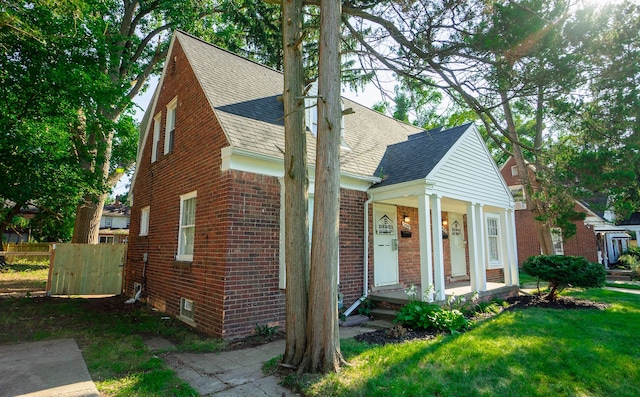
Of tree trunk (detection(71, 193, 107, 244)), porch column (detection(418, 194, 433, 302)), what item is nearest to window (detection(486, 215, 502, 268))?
porch column (detection(418, 194, 433, 302))

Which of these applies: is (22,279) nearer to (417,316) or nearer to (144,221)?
(144,221)

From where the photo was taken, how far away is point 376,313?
7.68 m

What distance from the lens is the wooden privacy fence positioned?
34.9 ft

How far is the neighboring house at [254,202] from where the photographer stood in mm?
6402

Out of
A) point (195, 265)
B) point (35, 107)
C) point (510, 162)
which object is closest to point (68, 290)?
point (35, 107)

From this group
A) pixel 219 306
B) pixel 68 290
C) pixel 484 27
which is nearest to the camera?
pixel 484 27

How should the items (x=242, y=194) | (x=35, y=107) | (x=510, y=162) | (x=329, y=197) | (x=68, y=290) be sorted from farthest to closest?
1. (x=510, y=162)
2. (x=68, y=290)
3. (x=35, y=107)
4. (x=242, y=194)
5. (x=329, y=197)

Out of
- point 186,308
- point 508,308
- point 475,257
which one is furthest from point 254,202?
point 508,308

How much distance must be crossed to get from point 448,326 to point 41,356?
→ 6.64 m

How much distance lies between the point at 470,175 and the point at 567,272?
3444 mm

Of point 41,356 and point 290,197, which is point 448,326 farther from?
point 41,356

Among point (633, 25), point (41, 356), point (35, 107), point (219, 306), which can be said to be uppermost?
point (633, 25)

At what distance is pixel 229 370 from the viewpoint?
4.52 m

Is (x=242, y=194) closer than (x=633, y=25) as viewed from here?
Yes
